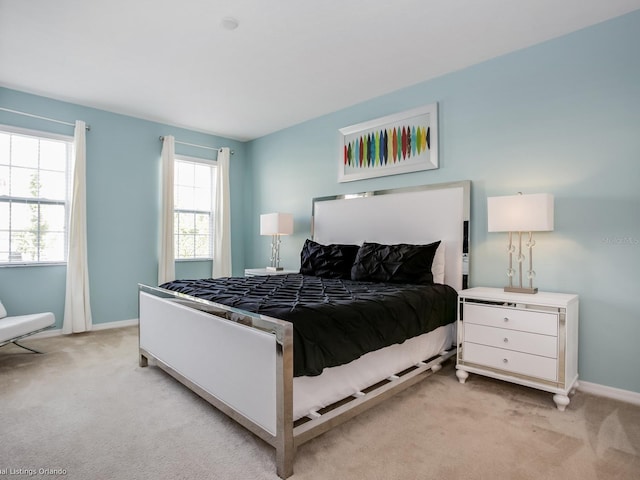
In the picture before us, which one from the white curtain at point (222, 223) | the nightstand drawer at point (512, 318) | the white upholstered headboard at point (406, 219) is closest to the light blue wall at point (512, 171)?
the white upholstered headboard at point (406, 219)

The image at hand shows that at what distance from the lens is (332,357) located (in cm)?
189

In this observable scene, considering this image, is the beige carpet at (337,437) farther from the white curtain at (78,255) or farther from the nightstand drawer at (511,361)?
the white curtain at (78,255)

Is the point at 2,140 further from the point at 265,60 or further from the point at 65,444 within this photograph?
the point at 65,444

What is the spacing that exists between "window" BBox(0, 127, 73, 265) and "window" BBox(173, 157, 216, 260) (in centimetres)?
135

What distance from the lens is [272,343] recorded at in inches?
67.9

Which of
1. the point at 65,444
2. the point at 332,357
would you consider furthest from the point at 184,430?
the point at 332,357

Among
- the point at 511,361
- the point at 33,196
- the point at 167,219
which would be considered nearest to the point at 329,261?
the point at 511,361

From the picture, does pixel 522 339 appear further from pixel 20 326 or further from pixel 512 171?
pixel 20 326

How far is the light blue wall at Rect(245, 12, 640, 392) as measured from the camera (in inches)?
101

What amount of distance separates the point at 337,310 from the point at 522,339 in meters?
1.43

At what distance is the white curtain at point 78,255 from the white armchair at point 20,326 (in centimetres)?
65

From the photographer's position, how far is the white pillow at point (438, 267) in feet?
11.1

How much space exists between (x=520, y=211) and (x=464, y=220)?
0.68 meters

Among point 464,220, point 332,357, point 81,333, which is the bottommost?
point 81,333
